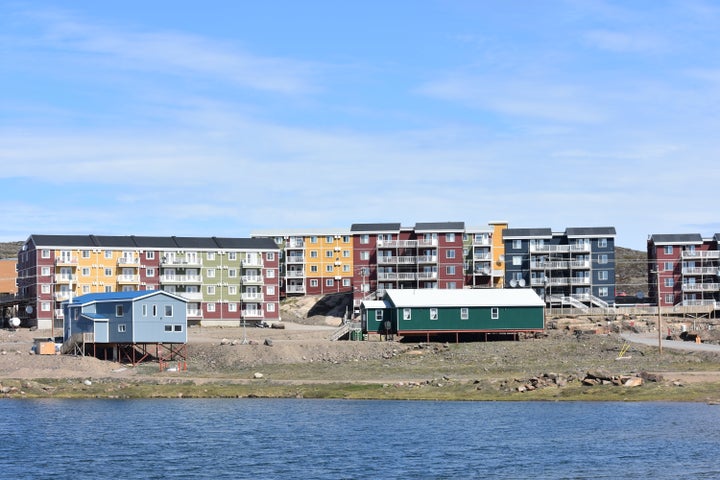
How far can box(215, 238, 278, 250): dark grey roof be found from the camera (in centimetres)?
14238

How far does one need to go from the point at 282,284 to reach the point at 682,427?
95.5 meters

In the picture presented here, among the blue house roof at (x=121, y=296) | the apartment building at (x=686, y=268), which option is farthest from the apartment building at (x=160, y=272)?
the apartment building at (x=686, y=268)

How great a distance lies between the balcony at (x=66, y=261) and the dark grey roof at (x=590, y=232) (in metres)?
63.4

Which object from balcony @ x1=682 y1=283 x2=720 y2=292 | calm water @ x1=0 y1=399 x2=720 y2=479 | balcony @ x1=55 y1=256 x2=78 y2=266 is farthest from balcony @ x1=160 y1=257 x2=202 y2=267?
balcony @ x1=682 y1=283 x2=720 y2=292

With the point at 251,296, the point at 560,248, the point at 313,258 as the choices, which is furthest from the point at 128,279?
the point at 560,248

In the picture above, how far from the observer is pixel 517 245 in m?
150

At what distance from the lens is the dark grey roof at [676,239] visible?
5886 inches

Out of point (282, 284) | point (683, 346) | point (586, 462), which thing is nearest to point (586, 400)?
point (586, 462)

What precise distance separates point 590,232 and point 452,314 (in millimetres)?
42323

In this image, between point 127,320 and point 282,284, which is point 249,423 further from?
point 282,284

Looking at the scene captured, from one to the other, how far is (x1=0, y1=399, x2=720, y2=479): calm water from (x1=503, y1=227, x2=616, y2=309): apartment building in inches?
2779

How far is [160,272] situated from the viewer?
138 meters

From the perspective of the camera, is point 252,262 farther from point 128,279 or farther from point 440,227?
point 440,227

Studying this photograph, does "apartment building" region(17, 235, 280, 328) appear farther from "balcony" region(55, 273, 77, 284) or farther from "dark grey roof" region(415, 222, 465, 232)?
"dark grey roof" region(415, 222, 465, 232)
